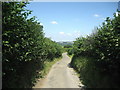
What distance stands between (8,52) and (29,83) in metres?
4.06

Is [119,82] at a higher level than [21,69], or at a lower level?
higher

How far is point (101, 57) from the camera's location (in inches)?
350

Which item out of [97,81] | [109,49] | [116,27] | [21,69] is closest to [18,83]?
[21,69]

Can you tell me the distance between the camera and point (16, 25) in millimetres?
7891

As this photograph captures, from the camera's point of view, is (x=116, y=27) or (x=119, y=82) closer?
(x=119, y=82)

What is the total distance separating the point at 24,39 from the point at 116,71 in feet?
21.2

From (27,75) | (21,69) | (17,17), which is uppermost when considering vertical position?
(17,17)

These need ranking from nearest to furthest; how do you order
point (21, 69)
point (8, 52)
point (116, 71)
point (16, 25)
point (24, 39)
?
point (116, 71), point (8, 52), point (16, 25), point (24, 39), point (21, 69)

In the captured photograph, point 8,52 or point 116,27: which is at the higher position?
point 116,27

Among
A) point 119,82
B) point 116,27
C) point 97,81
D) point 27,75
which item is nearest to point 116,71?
point 119,82

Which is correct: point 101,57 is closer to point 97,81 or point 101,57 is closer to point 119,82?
point 97,81

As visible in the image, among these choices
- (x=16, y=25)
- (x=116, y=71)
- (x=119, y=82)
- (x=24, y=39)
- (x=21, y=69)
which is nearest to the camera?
(x=119, y=82)

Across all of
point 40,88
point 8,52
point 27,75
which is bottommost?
point 40,88

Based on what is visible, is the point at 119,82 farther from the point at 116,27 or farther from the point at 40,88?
the point at 40,88
